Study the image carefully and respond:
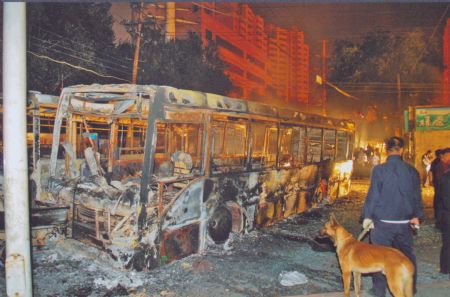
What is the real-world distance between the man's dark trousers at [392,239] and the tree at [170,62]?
2081 centimetres

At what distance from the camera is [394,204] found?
14.4ft

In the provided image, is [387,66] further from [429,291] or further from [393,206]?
[393,206]

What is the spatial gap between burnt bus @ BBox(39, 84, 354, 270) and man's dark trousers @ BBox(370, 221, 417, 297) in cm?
293

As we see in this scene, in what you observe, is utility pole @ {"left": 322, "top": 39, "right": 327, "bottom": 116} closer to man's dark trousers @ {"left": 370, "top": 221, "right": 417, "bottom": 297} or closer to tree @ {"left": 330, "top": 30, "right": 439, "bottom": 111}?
tree @ {"left": 330, "top": 30, "right": 439, "bottom": 111}

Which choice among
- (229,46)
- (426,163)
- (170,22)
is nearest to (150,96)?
(426,163)

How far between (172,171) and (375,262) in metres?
4.58

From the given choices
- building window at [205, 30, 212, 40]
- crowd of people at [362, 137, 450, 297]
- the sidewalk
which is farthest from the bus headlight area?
building window at [205, 30, 212, 40]

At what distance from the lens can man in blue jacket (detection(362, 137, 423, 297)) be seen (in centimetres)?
439

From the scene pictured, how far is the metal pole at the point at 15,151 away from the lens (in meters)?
3.47

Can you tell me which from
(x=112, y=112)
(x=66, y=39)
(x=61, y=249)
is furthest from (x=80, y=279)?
(x=66, y=39)

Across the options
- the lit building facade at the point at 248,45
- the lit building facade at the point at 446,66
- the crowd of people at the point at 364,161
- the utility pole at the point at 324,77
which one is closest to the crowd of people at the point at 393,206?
the crowd of people at the point at 364,161

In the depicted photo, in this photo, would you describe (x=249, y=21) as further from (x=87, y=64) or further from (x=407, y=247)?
(x=407, y=247)

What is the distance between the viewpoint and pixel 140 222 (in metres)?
5.25

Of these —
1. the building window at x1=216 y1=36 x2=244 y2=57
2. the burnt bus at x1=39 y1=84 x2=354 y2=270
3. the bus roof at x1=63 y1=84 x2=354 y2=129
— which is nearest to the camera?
the burnt bus at x1=39 y1=84 x2=354 y2=270
